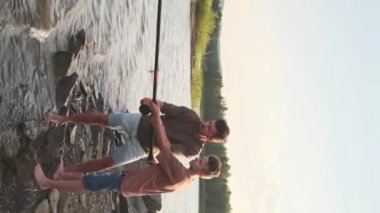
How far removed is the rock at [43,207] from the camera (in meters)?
7.15

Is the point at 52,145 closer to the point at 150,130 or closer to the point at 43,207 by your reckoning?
the point at 43,207

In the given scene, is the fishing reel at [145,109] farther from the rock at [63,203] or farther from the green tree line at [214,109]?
the green tree line at [214,109]

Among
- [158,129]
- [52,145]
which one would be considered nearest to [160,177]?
[158,129]

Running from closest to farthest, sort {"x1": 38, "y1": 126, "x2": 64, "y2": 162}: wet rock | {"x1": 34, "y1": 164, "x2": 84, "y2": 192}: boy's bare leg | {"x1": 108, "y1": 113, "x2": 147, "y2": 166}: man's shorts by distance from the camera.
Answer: {"x1": 34, "y1": 164, "x2": 84, "y2": 192}: boy's bare leg, {"x1": 108, "y1": 113, "x2": 147, "y2": 166}: man's shorts, {"x1": 38, "y1": 126, "x2": 64, "y2": 162}: wet rock

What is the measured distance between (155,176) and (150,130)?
3.19 feet

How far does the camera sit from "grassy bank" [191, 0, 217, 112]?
87.6 ft

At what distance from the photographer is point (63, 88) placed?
8305mm

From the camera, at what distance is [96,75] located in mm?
10289

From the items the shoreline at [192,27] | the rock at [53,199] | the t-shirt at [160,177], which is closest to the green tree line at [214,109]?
the shoreline at [192,27]

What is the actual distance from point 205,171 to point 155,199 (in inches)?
322

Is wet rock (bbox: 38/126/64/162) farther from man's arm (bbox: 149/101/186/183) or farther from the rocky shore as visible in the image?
man's arm (bbox: 149/101/186/183)

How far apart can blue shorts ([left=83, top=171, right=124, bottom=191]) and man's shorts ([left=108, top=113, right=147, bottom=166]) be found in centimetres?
83

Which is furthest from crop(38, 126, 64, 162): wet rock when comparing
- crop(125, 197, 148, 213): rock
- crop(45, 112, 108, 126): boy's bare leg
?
crop(125, 197, 148, 213): rock

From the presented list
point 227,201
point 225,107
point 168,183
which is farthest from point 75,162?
point 227,201
